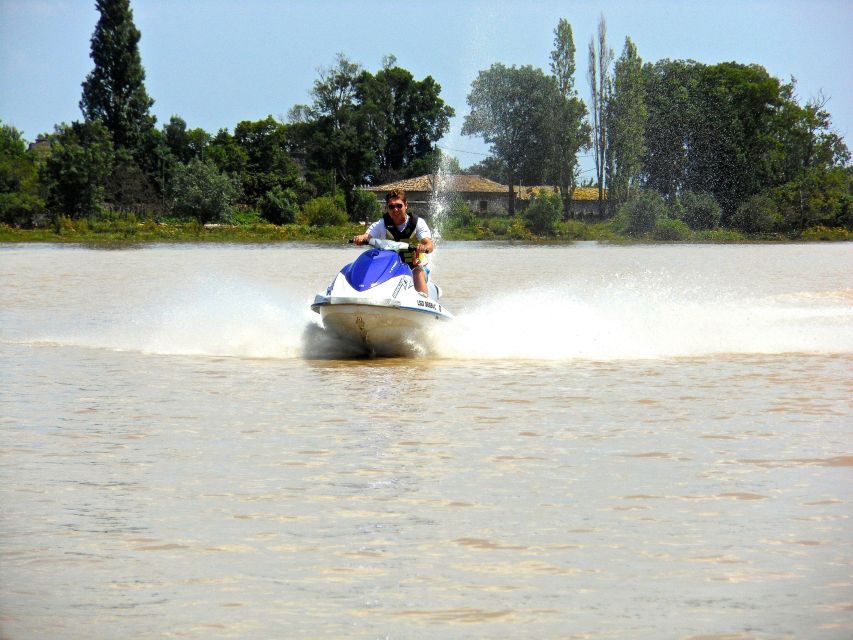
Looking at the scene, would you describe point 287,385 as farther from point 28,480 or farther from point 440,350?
point 28,480

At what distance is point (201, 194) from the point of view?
235 ft

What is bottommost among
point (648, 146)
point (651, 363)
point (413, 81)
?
point (651, 363)

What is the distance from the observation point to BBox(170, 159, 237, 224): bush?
71.6 metres

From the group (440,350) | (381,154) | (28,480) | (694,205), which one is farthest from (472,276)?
(381,154)

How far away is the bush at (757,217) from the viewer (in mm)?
Answer: 75625

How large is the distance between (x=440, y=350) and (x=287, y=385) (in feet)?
9.44

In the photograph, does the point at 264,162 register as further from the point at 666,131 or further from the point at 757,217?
the point at 757,217

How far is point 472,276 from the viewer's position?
105 ft

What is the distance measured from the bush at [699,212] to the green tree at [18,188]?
37.7 metres

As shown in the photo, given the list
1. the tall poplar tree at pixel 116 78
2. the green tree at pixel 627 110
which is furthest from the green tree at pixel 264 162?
the green tree at pixel 627 110

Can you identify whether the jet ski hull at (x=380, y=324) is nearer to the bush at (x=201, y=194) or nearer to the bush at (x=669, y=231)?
the bush at (x=669, y=231)

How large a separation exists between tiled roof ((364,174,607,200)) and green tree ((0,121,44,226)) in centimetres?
2348

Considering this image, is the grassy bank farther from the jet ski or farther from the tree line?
the jet ski

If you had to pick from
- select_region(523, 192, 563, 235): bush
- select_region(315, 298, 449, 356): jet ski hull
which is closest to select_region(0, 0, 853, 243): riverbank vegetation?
select_region(523, 192, 563, 235): bush
